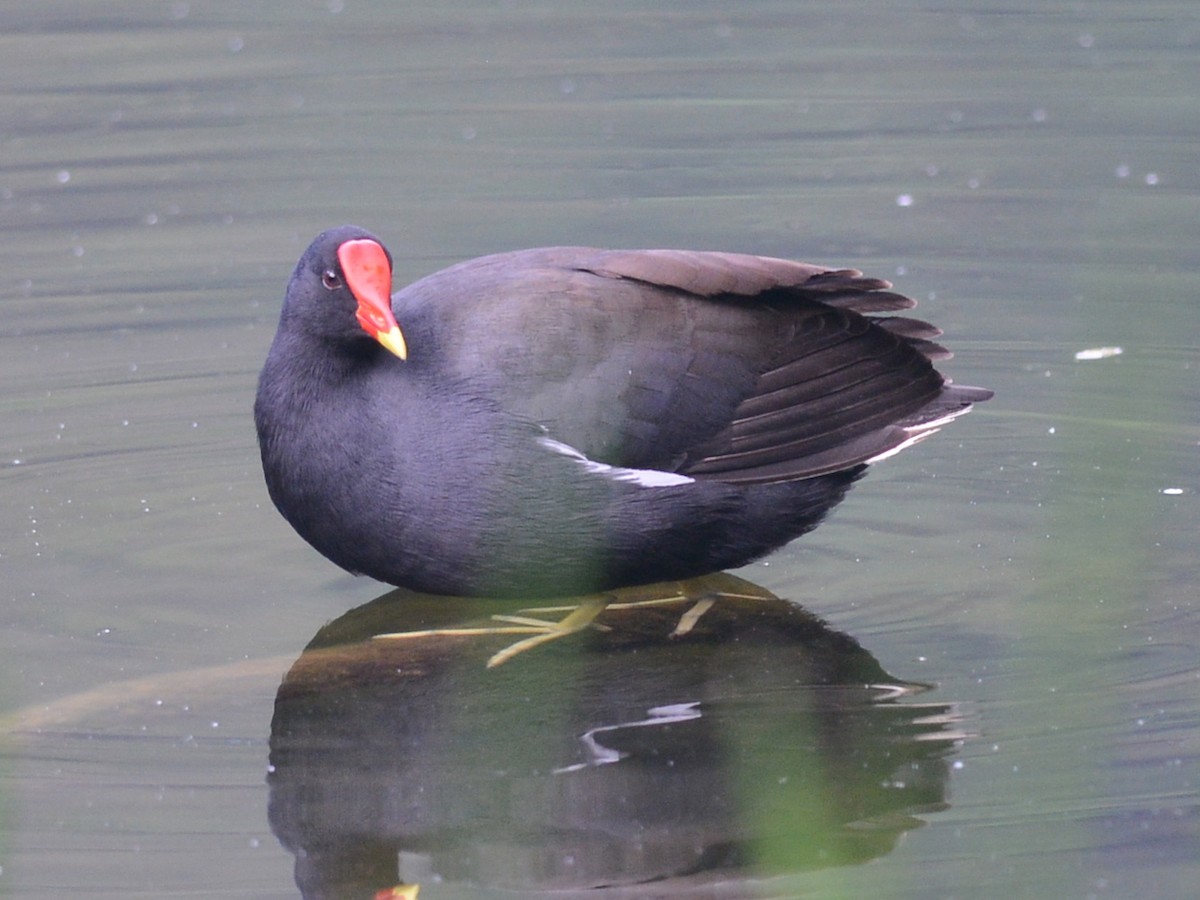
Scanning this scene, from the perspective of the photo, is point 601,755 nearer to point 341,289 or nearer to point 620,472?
point 620,472

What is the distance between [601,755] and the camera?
398 cm

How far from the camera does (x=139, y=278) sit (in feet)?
24.5

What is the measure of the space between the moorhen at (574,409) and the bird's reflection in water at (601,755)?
0.22 meters

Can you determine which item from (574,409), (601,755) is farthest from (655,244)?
(601,755)

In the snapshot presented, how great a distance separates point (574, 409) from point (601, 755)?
87 centimetres

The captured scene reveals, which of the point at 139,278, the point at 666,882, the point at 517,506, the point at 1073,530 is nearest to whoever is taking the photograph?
the point at 1073,530

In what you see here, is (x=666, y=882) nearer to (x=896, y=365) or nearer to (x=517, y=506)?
(x=517, y=506)

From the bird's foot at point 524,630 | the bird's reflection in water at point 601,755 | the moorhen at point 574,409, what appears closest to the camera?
the bird's reflection in water at point 601,755

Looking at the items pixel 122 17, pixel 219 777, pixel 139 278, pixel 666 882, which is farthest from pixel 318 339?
pixel 122 17

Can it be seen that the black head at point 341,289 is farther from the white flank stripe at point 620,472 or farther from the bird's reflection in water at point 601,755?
the bird's reflection in water at point 601,755

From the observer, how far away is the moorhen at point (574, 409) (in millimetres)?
4418

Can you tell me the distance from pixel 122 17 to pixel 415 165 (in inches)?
126

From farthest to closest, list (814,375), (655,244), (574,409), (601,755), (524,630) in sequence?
(655,244) < (814,375) < (524,630) < (574,409) < (601,755)

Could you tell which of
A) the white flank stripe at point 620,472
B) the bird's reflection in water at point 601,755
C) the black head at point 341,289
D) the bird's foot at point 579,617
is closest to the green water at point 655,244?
the bird's reflection in water at point 601,755
